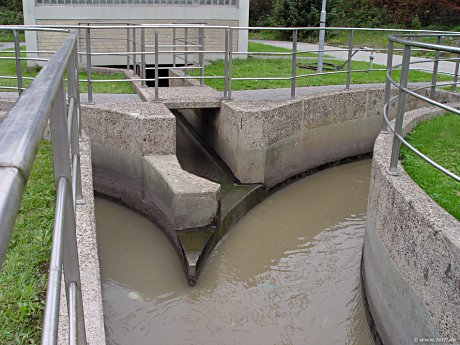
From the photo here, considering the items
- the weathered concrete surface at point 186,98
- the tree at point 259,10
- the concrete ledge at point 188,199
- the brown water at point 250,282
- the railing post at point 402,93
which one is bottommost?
the brown water at point 250,282

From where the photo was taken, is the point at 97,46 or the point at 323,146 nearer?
Result: the point at 323,146

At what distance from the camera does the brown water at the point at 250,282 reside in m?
5.02

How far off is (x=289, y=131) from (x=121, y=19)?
790cm

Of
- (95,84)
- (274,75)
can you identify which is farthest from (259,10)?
(95,84)

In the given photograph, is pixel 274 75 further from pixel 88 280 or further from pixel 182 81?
pixel 88 280

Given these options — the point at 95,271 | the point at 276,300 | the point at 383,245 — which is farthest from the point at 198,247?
the point at 95,271

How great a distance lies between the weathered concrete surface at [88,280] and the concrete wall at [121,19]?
1021 cm

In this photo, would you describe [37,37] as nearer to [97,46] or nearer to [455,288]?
[97,46]

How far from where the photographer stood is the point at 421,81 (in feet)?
40.1

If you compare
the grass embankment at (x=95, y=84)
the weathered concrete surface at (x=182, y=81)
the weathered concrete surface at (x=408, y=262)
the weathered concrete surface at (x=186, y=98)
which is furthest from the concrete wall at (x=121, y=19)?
the weathered concrete surface at (x=408, y=262)

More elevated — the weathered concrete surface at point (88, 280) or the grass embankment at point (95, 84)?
the grass embankment at point (95, 84)

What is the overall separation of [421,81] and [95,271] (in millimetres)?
10454

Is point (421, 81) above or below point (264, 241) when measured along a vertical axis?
above

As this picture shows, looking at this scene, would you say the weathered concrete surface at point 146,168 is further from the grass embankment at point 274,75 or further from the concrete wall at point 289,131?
the grass embankment at point 274,75
